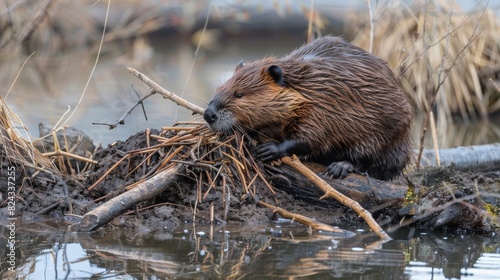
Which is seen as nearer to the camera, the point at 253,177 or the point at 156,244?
the point at 156,244

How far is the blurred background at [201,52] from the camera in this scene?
329 inches

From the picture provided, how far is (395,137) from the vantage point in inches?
204

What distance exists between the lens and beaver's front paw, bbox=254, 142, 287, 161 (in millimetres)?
4910

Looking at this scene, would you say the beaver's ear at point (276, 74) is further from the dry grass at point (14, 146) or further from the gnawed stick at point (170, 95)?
the dry grass at point (14, 146)

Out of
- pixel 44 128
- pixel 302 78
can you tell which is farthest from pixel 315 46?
pixel 44 128

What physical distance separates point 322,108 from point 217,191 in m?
0.76

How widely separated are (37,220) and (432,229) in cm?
215

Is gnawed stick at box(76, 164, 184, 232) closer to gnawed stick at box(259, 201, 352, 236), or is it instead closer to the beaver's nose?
the beaver's nose

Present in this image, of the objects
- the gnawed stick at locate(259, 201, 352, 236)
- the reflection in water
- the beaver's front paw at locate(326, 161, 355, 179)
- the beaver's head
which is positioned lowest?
the reflection in water

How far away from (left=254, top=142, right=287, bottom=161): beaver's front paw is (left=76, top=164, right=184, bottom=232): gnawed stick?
1.50ft

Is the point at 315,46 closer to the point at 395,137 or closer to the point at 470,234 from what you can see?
the point at 395,137

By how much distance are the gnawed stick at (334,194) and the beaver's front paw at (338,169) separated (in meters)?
0.15

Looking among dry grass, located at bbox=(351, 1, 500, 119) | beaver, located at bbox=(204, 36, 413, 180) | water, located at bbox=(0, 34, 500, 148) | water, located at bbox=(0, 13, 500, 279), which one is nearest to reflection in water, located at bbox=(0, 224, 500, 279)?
water, located at bbox=(0, 13, 500, 279)

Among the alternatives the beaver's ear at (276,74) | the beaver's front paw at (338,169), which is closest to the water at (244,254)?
the beaver's front paw at (338,169)
